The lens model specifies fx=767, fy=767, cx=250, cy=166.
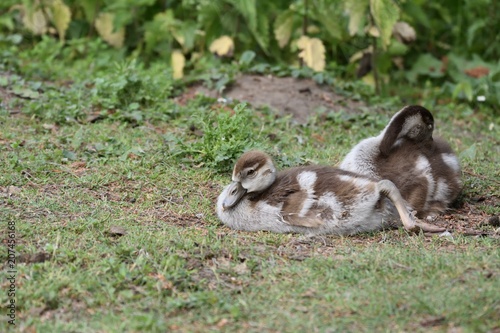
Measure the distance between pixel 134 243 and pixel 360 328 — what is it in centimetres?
191

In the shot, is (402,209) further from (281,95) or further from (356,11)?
(356,11)

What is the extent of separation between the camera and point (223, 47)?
10773 mm

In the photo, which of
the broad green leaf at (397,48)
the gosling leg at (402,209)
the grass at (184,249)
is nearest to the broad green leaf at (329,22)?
the broad green leaf at (397,48)

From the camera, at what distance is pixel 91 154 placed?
775cm

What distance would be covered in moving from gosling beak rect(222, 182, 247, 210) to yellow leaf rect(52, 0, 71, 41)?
6.31 meters

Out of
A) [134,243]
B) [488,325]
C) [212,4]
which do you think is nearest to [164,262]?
[134,243]

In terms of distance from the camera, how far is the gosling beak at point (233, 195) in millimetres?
6258

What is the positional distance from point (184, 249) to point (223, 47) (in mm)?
5680

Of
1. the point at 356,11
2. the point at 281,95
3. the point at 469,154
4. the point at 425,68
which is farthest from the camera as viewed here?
the point at 425,68

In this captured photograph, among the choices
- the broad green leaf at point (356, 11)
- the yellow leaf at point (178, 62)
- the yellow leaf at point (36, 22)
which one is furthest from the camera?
the yellow leaf at point (36, 22)

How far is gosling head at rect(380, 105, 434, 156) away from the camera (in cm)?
695

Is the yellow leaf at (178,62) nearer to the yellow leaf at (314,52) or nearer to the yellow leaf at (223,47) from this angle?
the yellow leaf at (223,47)

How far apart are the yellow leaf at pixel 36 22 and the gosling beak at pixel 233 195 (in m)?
6.48

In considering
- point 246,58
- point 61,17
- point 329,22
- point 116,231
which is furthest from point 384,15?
point 116,231
